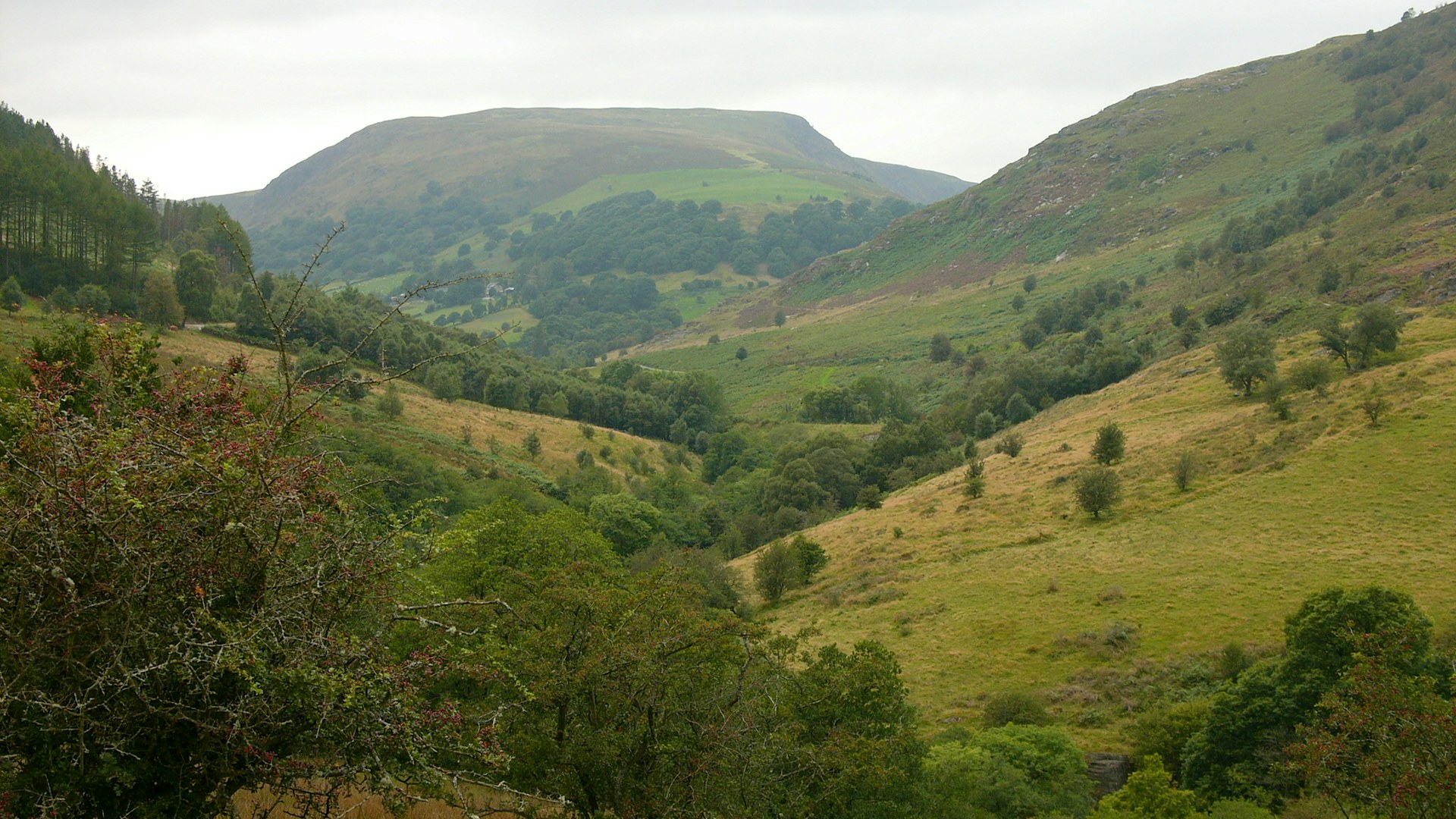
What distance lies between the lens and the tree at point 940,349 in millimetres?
126000

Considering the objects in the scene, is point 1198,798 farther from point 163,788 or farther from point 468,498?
point 468,498

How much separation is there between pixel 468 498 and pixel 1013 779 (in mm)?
41890

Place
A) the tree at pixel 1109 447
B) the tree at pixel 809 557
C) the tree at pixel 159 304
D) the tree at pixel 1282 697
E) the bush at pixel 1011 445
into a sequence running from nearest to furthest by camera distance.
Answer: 1. the tree at pixel 1282 697
2. the tree at pixel 809 557
3. the tree at pixel 1109 447
4. the bush at pixel 1011 445
5. the tree at pixel 159 304

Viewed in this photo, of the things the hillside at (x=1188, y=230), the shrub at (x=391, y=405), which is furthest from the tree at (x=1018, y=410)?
the shrub at (x=391, y=405)

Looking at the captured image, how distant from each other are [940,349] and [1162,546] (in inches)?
3383

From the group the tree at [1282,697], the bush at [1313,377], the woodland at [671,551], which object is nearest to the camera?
the woodland at [671,551]

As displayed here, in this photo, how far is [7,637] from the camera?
6285mm

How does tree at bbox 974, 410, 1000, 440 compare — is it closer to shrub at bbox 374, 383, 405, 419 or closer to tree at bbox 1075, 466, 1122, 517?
tree at bbox 1075, 466, 1122, 517

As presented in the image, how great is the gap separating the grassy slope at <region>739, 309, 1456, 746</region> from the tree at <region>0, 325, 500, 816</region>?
27728 mm

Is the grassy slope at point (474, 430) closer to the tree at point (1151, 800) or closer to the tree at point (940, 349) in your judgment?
the tree at point (940, 349)

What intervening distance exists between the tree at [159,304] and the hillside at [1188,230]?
68.6 metres

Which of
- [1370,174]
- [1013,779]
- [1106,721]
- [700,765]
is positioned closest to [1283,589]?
[1106,721]

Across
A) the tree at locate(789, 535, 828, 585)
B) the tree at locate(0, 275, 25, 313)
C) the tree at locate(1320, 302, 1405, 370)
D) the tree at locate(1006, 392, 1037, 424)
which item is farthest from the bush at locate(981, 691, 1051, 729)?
the tree at locate(0, 275, 25, 313)

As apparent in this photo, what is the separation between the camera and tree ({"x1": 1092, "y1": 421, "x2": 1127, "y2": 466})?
54000mm
